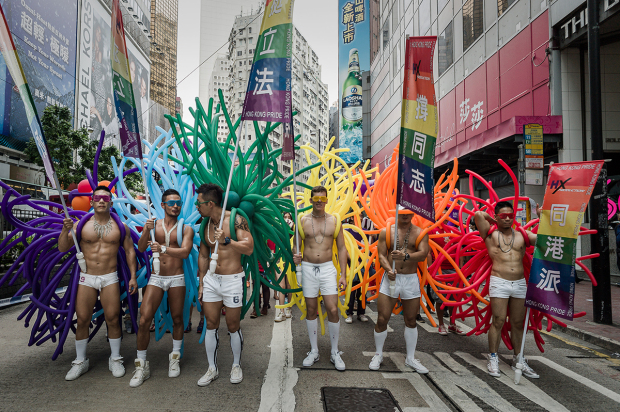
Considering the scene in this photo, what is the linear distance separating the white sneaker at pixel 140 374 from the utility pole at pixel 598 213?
610cm

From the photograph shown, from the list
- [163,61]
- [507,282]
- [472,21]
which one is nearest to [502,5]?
[472,21]

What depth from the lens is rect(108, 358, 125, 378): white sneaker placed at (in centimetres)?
385

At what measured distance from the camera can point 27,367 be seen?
4.04 meters

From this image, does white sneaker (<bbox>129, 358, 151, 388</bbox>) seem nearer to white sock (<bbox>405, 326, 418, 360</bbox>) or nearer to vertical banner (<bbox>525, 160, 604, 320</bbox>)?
white sock (<bbox>405, 326, 418, 360</bbox>)

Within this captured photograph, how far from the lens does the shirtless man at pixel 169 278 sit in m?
3.88

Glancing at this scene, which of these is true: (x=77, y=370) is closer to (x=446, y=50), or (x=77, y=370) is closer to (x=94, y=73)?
(x=446, y=50)

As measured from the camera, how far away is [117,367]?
3.88 meters

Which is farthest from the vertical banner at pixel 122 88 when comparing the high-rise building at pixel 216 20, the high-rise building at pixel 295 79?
the high-rise building at pixel 216 20

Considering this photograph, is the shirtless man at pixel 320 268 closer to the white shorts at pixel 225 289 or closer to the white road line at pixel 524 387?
the white shorts at pixel 225 289

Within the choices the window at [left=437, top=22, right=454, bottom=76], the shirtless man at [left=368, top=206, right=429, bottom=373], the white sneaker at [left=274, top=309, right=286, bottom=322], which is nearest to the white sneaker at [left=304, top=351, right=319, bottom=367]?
the shirtless man at [left=368, top=206, right=429, bottom=373]

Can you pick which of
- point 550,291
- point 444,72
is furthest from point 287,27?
point 444,72

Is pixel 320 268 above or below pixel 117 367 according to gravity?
above

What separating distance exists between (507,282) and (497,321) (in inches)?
16.6

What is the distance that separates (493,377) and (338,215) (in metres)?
2.31
